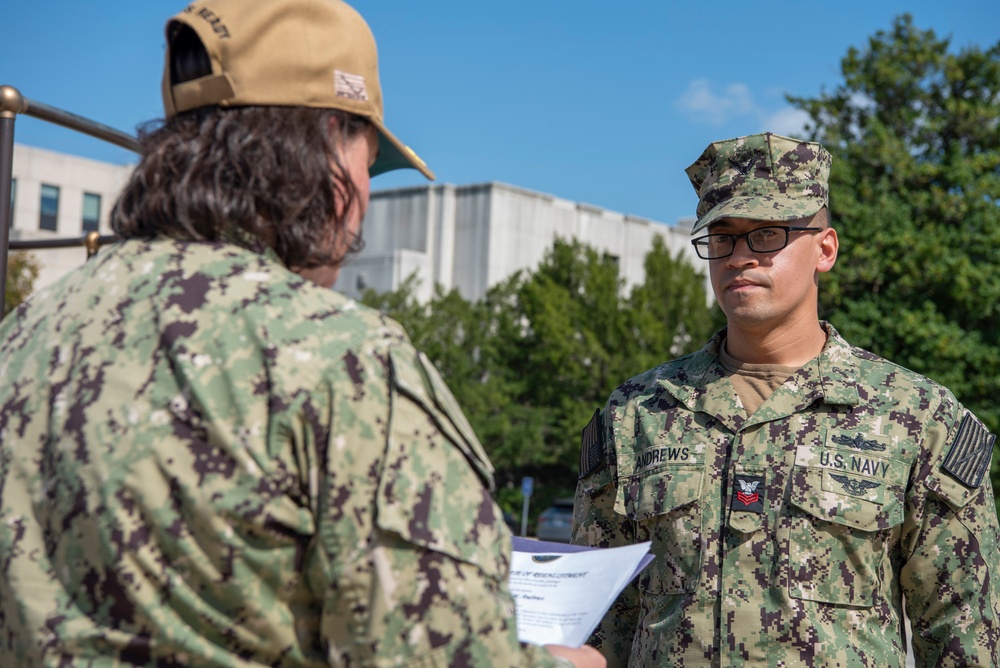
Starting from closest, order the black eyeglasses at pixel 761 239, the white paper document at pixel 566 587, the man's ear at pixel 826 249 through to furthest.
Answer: the white paper document at pixel 566 587 → the black eyeglasses at pixel 761 239 → the man's ear at pixel 826 249

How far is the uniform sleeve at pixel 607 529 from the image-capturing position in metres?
3.53

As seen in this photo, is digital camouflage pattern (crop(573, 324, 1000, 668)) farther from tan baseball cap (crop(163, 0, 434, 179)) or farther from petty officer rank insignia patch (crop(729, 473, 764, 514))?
tan baseball cap (crop(163, 0, 434, 179))

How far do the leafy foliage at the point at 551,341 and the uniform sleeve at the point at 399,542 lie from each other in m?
32.3

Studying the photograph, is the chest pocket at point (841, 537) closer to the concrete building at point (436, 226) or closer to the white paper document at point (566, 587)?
the white paper document at point (566, 587)

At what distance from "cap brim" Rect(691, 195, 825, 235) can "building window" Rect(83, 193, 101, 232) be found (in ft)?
160

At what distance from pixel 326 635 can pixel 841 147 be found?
2394cm

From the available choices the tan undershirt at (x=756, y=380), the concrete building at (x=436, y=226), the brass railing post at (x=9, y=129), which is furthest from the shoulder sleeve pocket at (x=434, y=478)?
the concrete building at (x=436, y=226)

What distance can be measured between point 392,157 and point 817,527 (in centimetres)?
175

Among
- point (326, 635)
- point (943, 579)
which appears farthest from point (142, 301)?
point (943, 579)

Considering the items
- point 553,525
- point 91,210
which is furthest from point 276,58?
point 91,210

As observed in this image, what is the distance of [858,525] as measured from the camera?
3.12 meters

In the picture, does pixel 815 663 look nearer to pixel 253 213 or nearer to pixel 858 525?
pixel 858 525

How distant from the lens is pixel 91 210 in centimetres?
4950

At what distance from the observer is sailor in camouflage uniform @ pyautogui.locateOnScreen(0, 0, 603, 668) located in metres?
1.54
